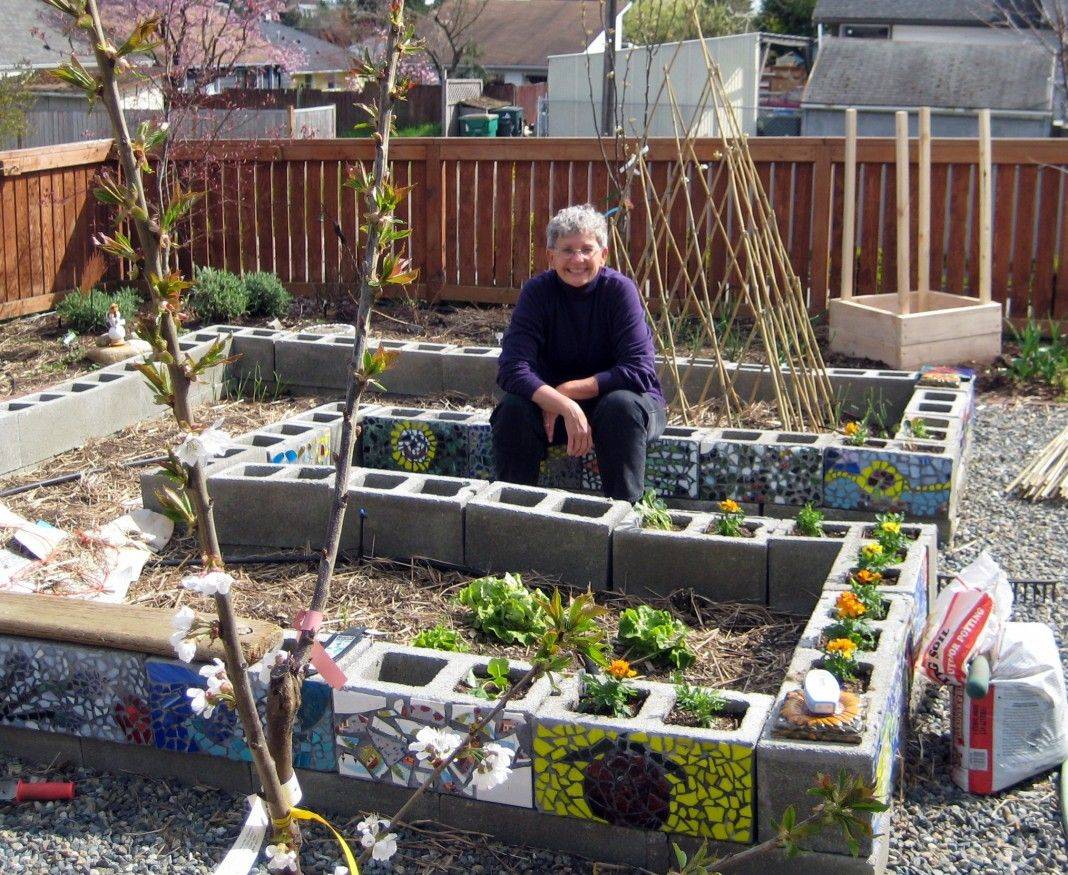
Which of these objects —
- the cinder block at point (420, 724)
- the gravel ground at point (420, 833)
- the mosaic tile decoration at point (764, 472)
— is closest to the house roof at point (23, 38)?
the mosaic tile decoration at point (764, 472)

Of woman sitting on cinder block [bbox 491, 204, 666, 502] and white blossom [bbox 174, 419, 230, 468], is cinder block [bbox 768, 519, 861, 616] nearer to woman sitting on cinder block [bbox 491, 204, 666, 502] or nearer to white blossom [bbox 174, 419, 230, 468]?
woman sitting on cinder block [bbox 491, 204, 666, 502]

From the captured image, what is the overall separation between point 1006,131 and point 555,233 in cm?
2434

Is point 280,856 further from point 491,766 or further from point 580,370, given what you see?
point 580,370

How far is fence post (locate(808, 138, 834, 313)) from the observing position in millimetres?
8375

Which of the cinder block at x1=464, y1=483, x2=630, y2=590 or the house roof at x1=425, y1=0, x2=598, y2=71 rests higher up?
the house roof at x1=425, y1=0, x2=598, y2=71

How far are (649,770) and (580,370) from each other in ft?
7.57

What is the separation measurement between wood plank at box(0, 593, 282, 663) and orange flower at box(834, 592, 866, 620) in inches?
53.4

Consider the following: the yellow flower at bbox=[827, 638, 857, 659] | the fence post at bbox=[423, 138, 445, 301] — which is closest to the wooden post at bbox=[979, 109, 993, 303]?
the fence post at bbox=[423, 138, 445, 301]

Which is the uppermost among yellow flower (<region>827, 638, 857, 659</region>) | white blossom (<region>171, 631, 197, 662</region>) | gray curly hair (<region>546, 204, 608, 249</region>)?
gray curly hair (<region>546, 204, 608, 249</region>)

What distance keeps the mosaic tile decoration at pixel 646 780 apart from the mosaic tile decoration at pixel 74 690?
3.46 feet

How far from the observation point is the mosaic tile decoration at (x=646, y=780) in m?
2.71

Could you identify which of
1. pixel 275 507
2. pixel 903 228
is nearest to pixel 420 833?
pixel 275 507

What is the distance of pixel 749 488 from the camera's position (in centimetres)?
491

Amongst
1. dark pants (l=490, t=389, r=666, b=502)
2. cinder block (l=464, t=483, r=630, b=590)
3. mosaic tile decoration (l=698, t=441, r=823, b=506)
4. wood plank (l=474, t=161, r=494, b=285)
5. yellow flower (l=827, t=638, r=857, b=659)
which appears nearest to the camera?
yellow flower (l=827, t=638, r=857, b=659)
